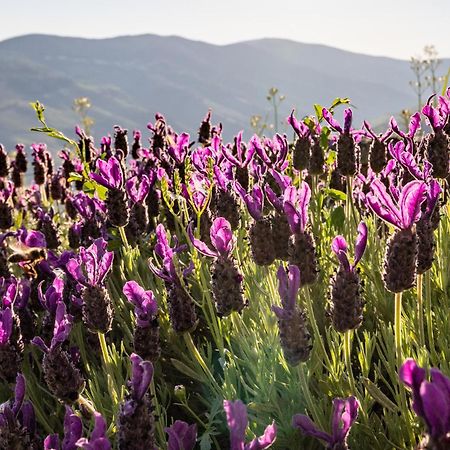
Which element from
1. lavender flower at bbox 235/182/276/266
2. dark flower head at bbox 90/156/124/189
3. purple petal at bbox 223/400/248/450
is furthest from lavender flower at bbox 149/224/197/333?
purple petal at bbox 223/400/248/450

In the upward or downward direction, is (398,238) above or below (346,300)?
above

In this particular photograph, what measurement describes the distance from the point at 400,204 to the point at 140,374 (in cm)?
58

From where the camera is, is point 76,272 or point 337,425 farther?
point 76,272

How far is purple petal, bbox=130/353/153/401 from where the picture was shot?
3.39 feet

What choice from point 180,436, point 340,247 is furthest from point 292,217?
point 180,436

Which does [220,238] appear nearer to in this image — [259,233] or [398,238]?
[259,233]

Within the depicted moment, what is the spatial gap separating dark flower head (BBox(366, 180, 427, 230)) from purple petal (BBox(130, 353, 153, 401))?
1.70 feet

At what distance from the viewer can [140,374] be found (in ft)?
3.43

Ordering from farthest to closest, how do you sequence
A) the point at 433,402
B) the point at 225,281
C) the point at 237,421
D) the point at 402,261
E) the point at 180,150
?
the point at 180,150 → the point at 225,281 → the point at 402,261 → the point at 237,421 → the point at 433,402

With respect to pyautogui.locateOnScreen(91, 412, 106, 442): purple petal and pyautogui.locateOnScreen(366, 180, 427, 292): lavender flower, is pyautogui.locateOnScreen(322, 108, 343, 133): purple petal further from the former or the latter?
pyautogui.locateOnScreen(91, 412, 106, 442): purple petal

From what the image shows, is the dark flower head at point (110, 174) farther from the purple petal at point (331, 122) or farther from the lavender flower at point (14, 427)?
the lavender flower at point (14, 427)

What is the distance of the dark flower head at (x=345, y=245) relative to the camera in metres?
1.23

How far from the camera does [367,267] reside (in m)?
2.19

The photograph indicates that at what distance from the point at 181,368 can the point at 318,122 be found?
116cm
